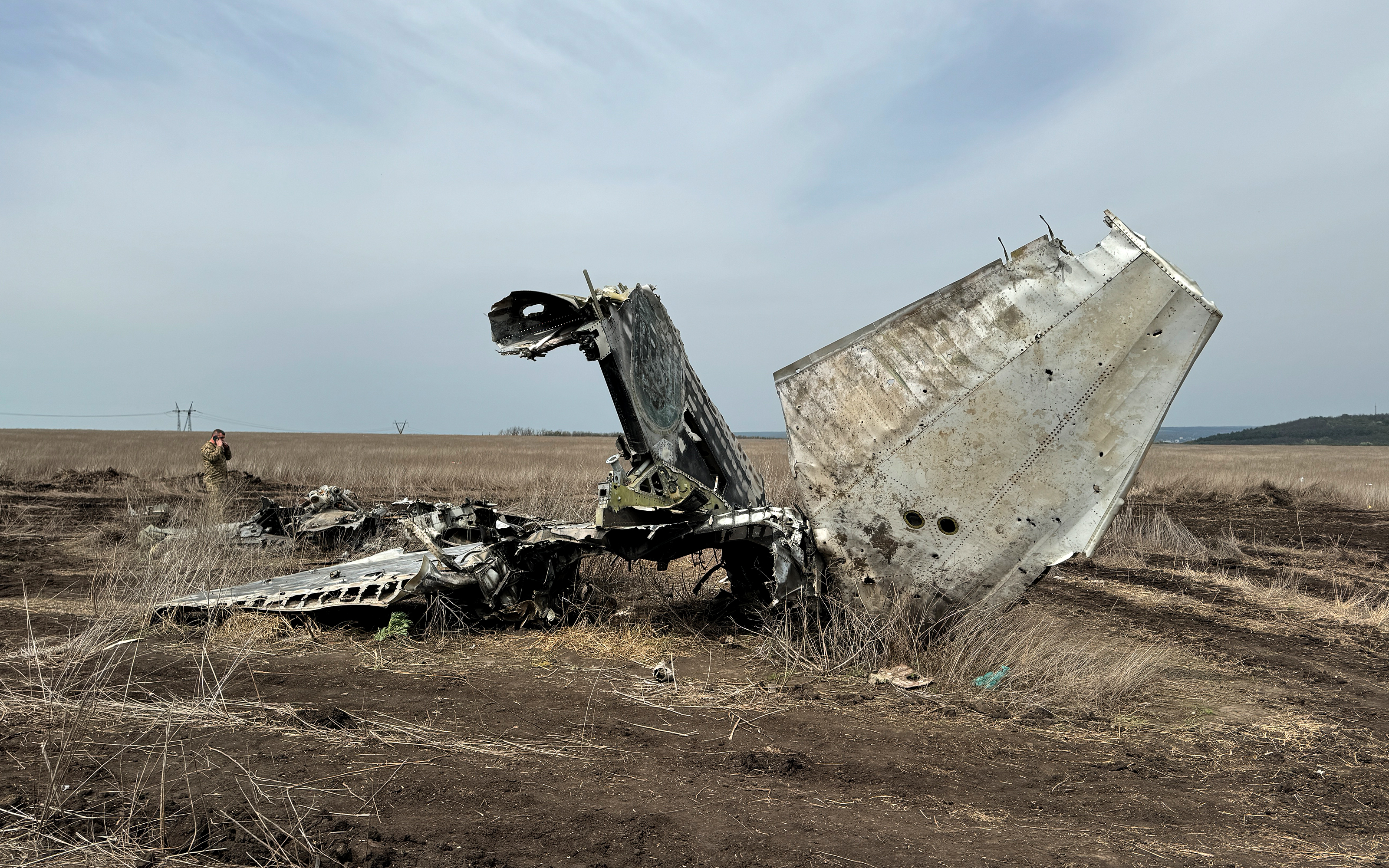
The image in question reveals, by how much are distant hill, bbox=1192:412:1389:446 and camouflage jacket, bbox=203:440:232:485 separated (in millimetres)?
104524

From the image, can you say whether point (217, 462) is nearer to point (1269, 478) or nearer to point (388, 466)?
point (388, 466)

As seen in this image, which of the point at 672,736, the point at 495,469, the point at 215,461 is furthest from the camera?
the point at 495,469

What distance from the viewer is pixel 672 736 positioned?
492 centimetres

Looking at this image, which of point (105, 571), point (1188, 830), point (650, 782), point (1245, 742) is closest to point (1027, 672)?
point (1245, 742)

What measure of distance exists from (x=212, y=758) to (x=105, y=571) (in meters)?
6.22

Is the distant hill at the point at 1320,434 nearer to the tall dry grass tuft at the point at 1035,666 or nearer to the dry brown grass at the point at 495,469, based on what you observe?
the dry brown grass at the point at 495,469

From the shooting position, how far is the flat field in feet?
11.5

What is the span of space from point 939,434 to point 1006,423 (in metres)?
0.55

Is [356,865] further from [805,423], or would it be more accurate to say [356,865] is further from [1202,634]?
[1202,634]

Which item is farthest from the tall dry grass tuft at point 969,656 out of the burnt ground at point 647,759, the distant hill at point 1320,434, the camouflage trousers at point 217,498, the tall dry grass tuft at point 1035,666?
the distant hill at point 1320,434

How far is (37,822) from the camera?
3.34m

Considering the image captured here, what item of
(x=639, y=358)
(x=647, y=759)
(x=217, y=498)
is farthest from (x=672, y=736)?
(x=217, y=498)

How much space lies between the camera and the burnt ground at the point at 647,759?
349 cm

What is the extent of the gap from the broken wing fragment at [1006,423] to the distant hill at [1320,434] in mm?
101795
